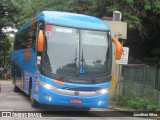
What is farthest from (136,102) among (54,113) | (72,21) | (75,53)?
(72,21)

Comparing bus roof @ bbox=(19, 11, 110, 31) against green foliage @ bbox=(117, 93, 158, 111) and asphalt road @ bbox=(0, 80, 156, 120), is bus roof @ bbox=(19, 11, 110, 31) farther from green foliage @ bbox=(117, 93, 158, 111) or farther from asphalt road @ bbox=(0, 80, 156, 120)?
green foliage @ bbox=(117, 93, 158, 111)

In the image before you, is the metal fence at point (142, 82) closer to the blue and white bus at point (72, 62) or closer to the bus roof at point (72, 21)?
the blue and white bus at point (72, 62)

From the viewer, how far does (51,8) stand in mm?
26594

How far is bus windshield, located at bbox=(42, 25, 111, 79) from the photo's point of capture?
511 inches

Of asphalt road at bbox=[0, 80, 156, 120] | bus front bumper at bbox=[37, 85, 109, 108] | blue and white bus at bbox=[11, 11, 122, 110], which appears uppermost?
blue and white bus at bbox=[11, 11, 122, 110]

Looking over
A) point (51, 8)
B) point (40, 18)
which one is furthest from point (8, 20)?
point (40, 18)

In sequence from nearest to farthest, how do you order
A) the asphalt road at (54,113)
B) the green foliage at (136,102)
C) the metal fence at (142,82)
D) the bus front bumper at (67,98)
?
1. the asphalt road at (54,113)
2. the bus front bumper at (67,98)
3. the green foliage at (136,102)
4. the metal fence at (142,82)

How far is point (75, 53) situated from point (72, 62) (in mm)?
351

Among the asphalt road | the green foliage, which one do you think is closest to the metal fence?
the green foliage

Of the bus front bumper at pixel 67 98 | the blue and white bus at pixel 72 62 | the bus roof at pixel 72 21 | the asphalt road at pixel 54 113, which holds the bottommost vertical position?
the asphalt road at pixel 54 113

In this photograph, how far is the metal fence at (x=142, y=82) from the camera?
52.4ft

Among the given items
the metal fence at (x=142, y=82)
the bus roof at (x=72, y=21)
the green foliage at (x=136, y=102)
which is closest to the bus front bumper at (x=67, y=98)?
the bus roof at (x=72, y=21)

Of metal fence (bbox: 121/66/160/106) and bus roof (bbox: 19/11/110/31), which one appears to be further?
metal fence (bbox: 121/66/160/106)

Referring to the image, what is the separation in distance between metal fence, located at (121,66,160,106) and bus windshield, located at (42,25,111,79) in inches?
130
